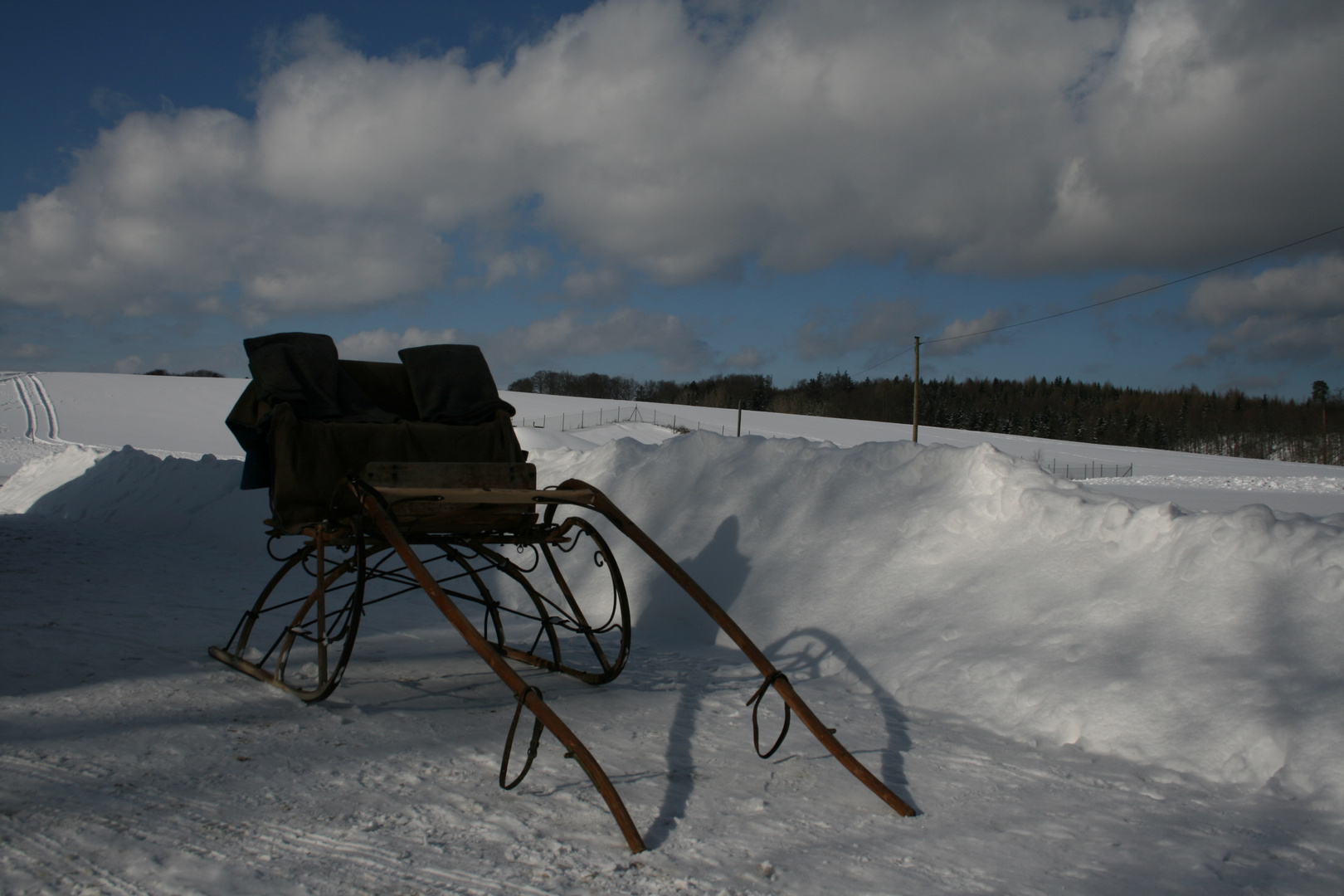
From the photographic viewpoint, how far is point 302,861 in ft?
8.02

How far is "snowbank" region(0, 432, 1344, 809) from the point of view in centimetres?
362

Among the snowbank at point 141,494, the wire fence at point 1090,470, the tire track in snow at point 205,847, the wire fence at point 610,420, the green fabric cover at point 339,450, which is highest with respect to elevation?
the wire fence at point 610,420

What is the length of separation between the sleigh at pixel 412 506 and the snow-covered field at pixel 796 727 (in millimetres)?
237

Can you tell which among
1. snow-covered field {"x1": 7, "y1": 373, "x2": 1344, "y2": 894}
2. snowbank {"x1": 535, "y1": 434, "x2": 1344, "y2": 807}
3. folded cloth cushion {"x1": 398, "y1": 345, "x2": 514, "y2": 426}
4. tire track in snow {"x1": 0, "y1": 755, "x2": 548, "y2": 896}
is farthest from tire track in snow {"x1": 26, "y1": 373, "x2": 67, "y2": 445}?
tire track in snow {"x1": 0, "y1": 755, "x2": 548, "y2": 896}

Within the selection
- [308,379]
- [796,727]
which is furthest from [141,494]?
[796,727]

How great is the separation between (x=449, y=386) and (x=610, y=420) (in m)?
45.9

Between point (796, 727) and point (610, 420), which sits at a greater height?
point (610, 420)

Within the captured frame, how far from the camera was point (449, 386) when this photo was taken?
519 cm

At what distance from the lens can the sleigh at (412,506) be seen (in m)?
3.24

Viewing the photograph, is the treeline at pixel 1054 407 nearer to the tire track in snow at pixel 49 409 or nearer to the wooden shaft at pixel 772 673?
the tire track in snow at pixel 49 409

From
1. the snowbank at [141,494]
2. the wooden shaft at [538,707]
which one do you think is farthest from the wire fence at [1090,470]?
the wooden shaft at [538,707]

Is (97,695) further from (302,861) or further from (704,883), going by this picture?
(704,883)

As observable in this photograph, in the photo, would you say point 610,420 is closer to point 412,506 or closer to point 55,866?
point 412,506

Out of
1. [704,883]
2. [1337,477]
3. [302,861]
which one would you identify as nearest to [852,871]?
[704,883]
